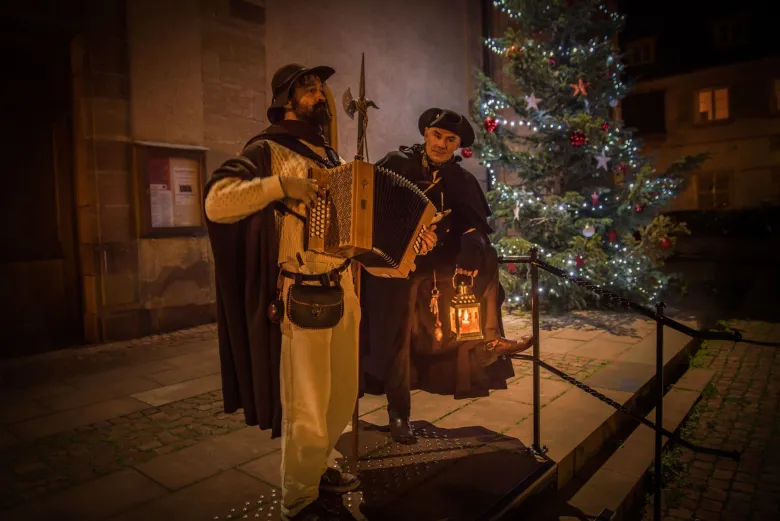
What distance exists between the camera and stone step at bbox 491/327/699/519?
3547mm

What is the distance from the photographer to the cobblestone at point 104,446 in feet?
10.7

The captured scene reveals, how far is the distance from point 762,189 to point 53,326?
30.4 metres

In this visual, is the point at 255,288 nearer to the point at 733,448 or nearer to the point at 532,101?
the point at 733,448

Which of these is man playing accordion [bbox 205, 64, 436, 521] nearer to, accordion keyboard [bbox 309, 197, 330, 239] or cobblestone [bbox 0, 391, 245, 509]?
accordion keyboard [bbox 309, 197, 330, 239]

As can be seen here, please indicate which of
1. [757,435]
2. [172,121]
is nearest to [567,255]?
[757,435]

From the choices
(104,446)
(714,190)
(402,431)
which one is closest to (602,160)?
(402,431)

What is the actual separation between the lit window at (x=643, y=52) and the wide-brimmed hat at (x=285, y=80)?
31.9 metres

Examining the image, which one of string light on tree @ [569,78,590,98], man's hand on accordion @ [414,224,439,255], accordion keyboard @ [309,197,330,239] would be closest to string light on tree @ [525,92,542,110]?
string light on tree @ [569,78,590,98]

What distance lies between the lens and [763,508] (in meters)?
3.40

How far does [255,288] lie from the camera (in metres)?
2.68

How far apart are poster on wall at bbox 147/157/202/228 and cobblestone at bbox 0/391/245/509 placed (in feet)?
10.7

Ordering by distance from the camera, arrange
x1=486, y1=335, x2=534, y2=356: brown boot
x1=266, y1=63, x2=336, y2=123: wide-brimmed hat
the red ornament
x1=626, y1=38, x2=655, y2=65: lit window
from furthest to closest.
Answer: x1=626, y1=38, x2=655, y2=65: lit window, the red ornament, x1=486, y1=335, x2=534, y2=356: brown boot, x1=266, y1=63, x2=336, y2=123: wide-brimmed hat

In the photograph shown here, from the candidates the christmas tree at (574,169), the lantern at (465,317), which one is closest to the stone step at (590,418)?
the lantern at (465,317)

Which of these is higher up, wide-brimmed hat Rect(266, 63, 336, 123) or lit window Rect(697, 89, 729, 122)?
lit window Rect(697, 89, 729, 122)
